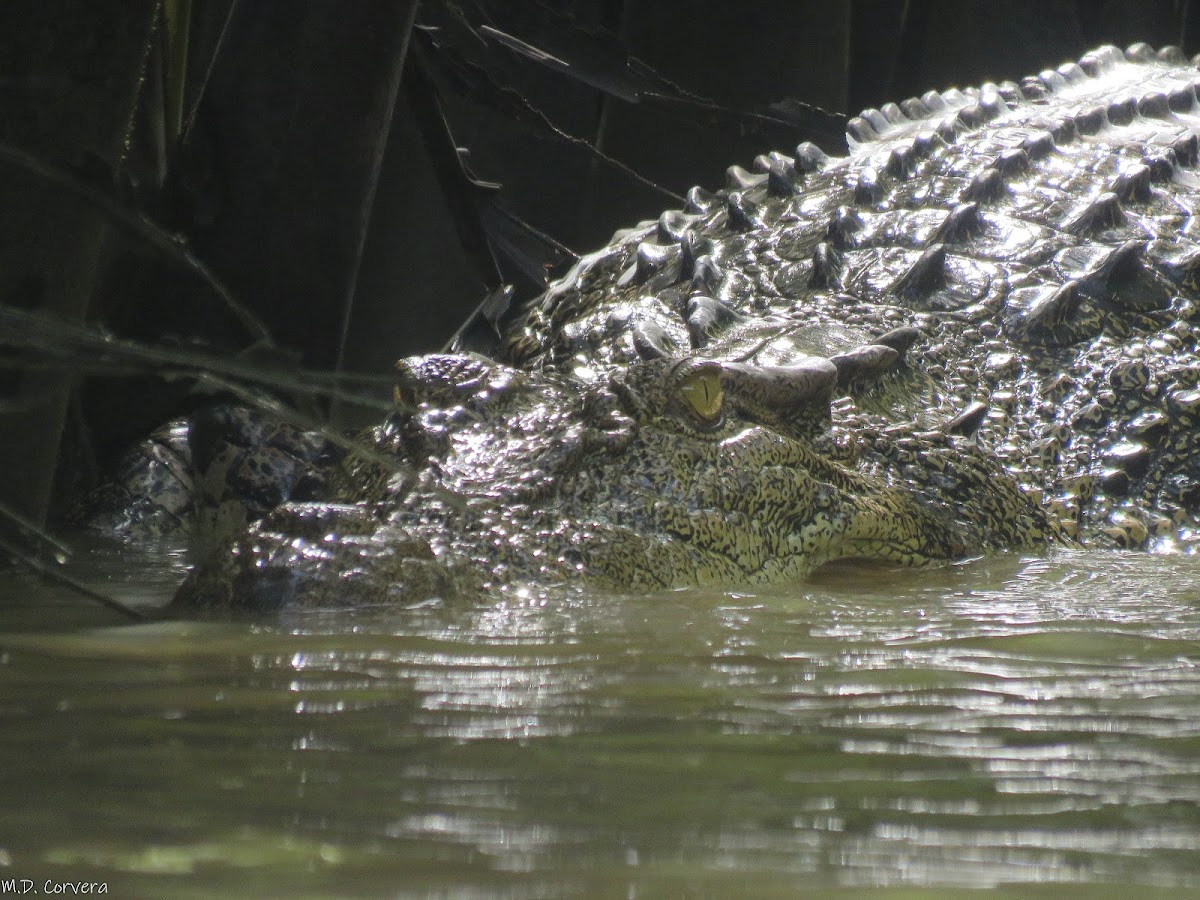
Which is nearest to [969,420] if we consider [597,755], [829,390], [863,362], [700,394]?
[863,362]

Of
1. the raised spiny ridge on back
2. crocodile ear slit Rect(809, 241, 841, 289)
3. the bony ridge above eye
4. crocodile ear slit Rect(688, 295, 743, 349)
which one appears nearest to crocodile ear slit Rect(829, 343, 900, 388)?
the raised spiny ridge on back

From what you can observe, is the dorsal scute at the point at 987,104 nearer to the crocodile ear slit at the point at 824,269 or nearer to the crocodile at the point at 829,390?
the crocodile at the point at 829,390

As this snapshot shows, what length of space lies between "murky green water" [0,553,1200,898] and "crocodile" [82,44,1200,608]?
0.27m

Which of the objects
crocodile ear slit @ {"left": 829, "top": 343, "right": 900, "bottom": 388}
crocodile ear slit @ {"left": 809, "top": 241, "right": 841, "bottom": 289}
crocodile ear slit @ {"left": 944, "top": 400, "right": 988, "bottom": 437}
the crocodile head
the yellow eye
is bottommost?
the crocodile head

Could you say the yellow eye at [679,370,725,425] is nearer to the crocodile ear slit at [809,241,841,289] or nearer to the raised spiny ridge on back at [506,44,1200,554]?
the raised spiny ridge on back at [506,44,1200,554]

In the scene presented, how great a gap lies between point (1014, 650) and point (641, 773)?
82cm

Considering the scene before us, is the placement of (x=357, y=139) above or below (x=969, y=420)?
above

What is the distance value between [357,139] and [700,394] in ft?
5.23

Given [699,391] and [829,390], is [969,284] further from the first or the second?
[699,391]

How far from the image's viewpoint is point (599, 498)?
2.64 metres

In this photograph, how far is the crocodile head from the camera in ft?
7.14

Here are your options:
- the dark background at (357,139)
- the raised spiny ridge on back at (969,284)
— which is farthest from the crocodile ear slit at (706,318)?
the dark background at (357,139)

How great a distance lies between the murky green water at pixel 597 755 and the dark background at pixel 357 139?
380mm

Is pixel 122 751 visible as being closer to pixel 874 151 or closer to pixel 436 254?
pixel 874 151
